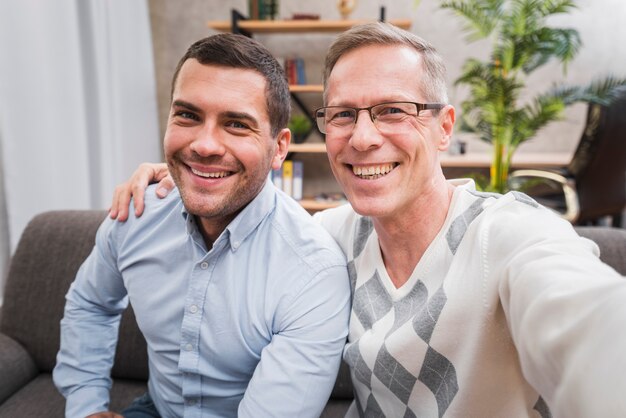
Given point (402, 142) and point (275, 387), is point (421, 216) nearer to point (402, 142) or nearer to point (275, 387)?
point (402, 142)

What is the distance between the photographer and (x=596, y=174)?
267 centimetres

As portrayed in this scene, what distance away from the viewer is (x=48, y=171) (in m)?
2.52

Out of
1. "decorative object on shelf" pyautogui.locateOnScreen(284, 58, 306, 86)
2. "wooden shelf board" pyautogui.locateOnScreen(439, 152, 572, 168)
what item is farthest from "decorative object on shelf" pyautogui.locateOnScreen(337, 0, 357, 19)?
"wooden shelf board" pyautogui.locateOnScreen(439, 152, 572, 168)

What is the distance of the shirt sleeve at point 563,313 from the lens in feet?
1.30

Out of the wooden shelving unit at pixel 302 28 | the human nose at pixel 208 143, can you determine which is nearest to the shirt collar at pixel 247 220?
the human nose at pixel 208 143

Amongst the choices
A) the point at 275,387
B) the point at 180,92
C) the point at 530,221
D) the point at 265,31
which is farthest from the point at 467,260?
the point at 265,31

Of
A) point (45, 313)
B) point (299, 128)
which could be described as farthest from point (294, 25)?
point (45, 313)

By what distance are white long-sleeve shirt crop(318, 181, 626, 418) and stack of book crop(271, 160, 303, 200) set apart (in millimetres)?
2395

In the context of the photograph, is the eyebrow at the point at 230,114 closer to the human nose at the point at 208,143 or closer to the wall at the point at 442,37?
the human nose at the point at 208,143

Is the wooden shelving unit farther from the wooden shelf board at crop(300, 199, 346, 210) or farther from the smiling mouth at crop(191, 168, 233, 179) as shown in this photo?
the smiling mouth at crop(191, 168, 233, 179)

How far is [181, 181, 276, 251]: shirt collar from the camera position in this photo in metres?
0.99

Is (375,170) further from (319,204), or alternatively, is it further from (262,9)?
(262,9)

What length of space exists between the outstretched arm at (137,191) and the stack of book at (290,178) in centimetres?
217

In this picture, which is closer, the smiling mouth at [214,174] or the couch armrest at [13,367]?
the smiling mouth at [214,174]
